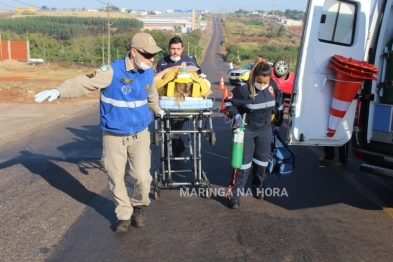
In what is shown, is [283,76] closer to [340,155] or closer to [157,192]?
[340,155]

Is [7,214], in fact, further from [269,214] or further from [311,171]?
[311,171]

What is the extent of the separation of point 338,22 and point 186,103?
204cm

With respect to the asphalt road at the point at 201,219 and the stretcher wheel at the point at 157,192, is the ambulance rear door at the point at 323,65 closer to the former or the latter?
the asphalt road at the point at 201,219

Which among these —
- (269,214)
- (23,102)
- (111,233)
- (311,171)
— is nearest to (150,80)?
(111,233)

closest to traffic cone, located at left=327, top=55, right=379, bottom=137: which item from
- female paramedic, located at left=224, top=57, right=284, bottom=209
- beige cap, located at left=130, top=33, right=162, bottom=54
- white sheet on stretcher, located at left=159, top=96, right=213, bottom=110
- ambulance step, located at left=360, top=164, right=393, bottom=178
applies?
ambulance step, located at left=360, top=164, right=393, bottom=178

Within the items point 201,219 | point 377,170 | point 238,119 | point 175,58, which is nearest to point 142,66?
point 238,119

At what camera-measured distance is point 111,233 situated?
500cm

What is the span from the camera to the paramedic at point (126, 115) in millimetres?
4730

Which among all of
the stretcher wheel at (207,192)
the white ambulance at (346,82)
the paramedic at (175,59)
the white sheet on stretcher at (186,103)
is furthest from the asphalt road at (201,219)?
the paramedic at (175,59)

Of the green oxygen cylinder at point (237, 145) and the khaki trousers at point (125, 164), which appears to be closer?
the khaki trousers at point (125, 164)

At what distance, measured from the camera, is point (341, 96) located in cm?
558

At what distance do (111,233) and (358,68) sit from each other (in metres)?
3.19

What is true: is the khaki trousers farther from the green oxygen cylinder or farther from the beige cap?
the green oxygen cylinder

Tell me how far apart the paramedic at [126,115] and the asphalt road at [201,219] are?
14.1 inches
